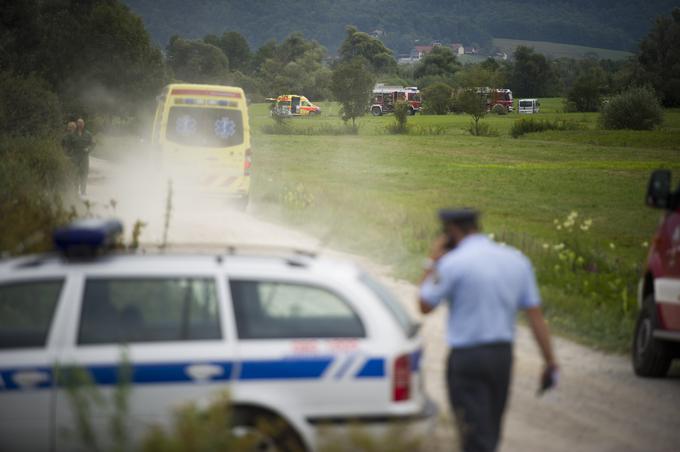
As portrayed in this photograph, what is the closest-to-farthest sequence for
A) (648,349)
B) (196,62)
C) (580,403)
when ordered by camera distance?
1. (580,403)
2. (648,349)
3. (196,62)

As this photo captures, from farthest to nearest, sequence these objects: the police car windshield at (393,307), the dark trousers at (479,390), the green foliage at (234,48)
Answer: the green foliage at (234,48) → the police car windshield at (393,307) → the dark trousers at (479,390)

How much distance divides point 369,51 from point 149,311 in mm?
159638

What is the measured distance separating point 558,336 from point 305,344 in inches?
254

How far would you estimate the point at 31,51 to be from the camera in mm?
42938

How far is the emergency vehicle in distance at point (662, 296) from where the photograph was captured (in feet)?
30.4

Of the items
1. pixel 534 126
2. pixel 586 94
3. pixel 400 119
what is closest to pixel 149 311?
pixel 400 119

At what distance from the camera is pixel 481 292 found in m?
5.79

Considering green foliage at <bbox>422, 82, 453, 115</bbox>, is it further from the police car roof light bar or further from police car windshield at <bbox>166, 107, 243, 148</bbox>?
the police car roof light bar

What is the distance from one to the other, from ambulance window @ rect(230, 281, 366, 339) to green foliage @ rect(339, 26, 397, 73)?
15304 cm

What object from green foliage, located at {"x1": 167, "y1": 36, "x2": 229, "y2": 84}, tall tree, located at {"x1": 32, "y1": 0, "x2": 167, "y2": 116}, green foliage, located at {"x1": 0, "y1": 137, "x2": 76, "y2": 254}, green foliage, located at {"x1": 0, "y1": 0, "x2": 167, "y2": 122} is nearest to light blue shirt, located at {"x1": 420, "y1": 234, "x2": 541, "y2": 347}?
green foliage, located at {"x1": 0, "y1": 137, "x2": 76, "y2": 254}

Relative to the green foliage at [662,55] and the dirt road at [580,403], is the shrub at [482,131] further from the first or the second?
the dirt road at [580,403]

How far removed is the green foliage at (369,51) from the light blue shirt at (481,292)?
15316cm

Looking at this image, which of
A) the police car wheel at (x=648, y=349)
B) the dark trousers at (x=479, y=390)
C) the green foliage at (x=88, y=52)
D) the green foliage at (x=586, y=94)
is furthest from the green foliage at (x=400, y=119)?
the dark trousers at (x=479, y=390)

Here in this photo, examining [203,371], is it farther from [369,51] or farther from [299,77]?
[369,51]
